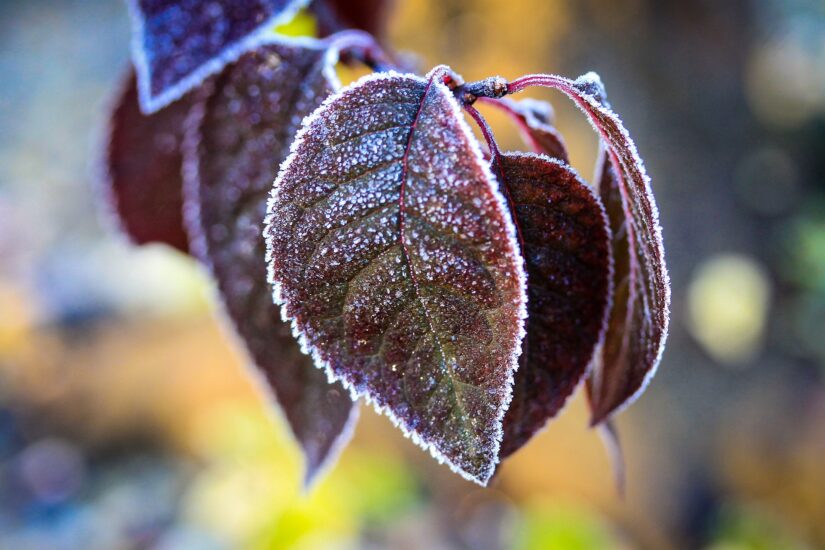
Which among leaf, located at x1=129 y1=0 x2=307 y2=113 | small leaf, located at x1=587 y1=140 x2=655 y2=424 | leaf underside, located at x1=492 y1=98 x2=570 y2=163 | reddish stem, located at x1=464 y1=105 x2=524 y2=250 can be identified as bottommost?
small leaf, located at x1=587 y1=140 x2=655 y2=424

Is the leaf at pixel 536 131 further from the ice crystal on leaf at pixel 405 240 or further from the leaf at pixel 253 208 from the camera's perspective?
the leaf at pixel 253 208

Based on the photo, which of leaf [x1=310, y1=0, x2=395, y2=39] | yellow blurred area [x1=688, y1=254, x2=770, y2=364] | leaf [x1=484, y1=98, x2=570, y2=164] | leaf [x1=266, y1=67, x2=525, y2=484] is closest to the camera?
leaf [x1=266, y1=67, x2=525, y2=484]

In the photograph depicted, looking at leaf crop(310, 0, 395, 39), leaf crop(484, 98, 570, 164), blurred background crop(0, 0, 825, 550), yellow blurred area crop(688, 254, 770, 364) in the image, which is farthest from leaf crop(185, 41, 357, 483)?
yellow blurred area crop(688, 254, 770, 364)

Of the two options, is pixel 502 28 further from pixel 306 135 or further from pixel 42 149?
pixel 42 149

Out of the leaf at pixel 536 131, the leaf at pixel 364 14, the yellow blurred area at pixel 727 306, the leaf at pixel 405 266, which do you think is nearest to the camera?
the leaf at pixel 405 266

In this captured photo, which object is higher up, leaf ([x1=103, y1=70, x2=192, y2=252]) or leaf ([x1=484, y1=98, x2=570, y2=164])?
leaf ([x1=484, y1=98, x2=570, y2=164])

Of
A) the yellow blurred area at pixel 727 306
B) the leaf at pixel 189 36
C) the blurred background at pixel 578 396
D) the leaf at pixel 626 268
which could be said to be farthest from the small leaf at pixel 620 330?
the yellow blurred area at pixel 727 306

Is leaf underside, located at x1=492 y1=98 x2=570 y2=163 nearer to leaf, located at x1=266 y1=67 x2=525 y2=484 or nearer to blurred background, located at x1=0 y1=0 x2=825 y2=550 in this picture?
leaf, located at x1=266 y1=67 x2=525 y2=484

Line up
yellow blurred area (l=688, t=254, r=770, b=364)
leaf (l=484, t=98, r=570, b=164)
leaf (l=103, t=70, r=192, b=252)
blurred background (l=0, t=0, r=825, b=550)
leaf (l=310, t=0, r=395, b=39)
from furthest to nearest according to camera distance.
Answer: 1. yellow blurred area (l=688, t=254, r=770, b=364)
2. blurred background (l=0, t=0, r=825, b=550)
3. leaf (l=310, t=0, r=395, b=39)
4. leaf (l=103, t=70, r=192, b=252)
5. leaf (l=484, t=98, r=570, b=164)
